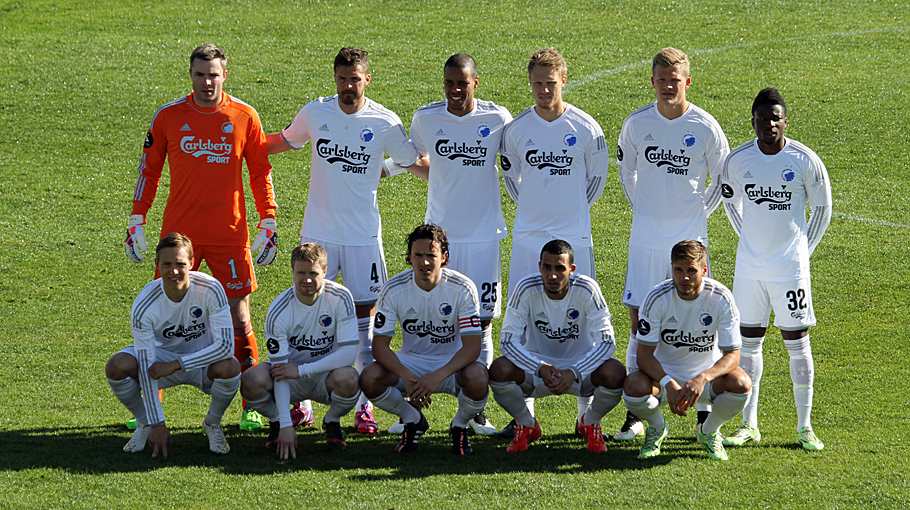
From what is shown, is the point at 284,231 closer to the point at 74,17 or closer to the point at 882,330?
the point at 882,330

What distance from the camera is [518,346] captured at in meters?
6.02

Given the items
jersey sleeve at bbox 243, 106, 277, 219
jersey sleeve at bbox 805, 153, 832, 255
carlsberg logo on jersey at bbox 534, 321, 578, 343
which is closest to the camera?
jersey sleeve at bbox 805, 153, 832, 255

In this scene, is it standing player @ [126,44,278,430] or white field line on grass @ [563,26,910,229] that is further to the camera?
white field line on grass @ [563,26,910,229]

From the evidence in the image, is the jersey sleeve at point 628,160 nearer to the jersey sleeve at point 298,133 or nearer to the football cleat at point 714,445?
the football cleat at point 714,445

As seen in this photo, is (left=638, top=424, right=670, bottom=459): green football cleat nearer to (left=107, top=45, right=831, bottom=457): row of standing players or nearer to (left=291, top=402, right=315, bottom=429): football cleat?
(left=107, top=45, right=831, bottom=457): row of standing players

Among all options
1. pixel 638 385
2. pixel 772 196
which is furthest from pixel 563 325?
pixel 772 196

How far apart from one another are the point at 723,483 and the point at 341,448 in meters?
2.24

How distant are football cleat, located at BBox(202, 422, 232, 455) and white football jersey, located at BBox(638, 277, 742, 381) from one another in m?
2.57

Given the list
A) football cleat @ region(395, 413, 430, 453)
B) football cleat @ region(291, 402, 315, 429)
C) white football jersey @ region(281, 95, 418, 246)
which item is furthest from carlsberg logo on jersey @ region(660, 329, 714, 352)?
football cleat @ region(291, 402, 315, 429)

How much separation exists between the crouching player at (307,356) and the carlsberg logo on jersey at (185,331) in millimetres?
451

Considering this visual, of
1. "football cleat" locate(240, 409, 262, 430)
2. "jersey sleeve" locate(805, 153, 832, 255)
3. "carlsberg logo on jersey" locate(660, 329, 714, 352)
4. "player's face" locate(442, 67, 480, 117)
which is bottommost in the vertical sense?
"football cleat" locate(240, 409, 262, 430)

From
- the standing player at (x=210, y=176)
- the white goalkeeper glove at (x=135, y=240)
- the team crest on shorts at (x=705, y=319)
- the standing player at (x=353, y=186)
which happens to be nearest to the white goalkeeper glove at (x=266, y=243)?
the standing player at (x=210, y=176)

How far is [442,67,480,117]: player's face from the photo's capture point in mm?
6328

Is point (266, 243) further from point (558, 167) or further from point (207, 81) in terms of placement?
point (558, 167)
